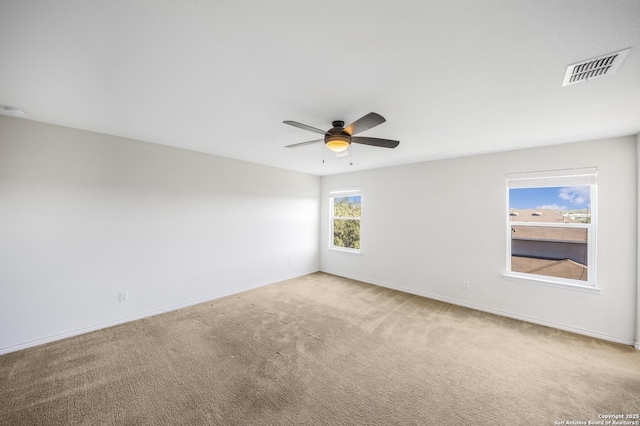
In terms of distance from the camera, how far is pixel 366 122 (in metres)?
1.89

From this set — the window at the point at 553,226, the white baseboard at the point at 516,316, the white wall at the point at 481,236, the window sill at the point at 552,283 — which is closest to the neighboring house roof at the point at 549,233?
the window at the point at 553,226

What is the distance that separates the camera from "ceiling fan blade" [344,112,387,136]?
1.74 meters

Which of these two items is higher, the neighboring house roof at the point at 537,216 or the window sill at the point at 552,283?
the neighboring house roof at the point at 537,216

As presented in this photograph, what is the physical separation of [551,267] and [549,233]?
0.47 metres

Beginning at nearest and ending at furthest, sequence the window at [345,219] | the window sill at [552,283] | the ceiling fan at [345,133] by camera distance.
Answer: the ceiling fan at [345,133], the window sill at [552,283], the window at [345,219]

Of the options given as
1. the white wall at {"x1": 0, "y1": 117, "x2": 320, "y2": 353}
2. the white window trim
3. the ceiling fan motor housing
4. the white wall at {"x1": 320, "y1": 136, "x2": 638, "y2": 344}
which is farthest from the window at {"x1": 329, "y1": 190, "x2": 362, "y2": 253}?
the ceiling fan motor housing

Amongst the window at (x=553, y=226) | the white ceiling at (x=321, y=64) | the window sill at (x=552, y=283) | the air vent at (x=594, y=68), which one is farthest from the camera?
the window at (x=553, y=226)

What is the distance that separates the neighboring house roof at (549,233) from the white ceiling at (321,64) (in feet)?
3.94

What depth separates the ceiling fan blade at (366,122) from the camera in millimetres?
1741

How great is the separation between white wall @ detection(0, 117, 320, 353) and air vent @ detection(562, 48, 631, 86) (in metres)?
4.18

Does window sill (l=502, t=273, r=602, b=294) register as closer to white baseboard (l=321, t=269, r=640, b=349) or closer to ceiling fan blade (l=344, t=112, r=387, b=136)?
white baseboard (l=321, t=269, r=640, b=349)

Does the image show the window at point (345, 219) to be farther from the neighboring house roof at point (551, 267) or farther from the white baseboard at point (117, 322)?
the neighboring house roof at point (551, 267)

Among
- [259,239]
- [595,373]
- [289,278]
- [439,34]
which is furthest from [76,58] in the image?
[595,373]

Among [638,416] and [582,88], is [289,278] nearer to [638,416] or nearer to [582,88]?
[638,416]
